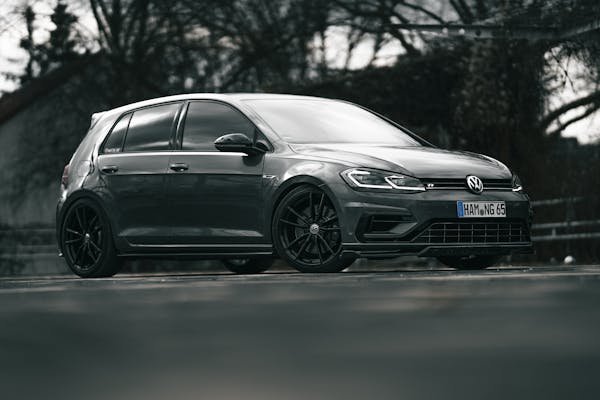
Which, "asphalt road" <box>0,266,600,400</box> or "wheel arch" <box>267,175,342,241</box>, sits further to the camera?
"wheel arch" <box>267,175,342,241</box>

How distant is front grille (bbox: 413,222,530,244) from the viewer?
35.9 feet

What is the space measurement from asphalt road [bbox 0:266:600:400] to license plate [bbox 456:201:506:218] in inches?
117

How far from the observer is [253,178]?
1160cm

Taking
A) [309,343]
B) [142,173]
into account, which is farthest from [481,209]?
[309,343]

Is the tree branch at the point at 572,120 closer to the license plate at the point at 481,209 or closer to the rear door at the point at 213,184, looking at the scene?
the rear door at the point at 213,184

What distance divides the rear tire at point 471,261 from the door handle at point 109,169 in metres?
2.89

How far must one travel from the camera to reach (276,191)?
1134 centimetres

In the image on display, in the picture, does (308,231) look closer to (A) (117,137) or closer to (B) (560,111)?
(A) (117,137)

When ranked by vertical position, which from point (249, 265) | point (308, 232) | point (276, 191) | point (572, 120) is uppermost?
point (572, 120)

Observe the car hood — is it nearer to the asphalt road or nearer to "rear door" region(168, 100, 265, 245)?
"rear door" region(168, 100, 265, 245)

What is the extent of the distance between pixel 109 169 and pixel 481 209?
3471 millimetres

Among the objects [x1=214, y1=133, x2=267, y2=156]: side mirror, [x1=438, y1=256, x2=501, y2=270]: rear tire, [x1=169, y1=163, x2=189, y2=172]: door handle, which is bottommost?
[x1=438, y1=256, x2=501, y2=270]: rear tire

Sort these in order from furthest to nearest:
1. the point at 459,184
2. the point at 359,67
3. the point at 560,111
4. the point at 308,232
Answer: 1. the point at 359,67
2. the point at 560,111
3. the point at 459,184
4. the point at 308,232

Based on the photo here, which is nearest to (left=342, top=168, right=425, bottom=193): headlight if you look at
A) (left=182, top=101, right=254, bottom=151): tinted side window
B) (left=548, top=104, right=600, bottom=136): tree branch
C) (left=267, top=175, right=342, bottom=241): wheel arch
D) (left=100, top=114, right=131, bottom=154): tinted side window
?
(left=267, top=175, right=342, bottom=241): wheel arch
